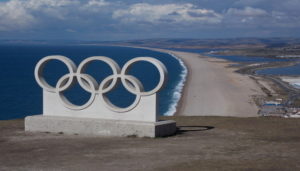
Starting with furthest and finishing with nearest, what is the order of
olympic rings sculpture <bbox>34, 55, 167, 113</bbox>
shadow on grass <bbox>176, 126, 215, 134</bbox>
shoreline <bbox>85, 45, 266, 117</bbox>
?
shoreline <bbox>85, 45, 266, 117</bbox> → shadow on grass <bbox>176, 126, 215, 134</bbox> → olympic rings sculpture <bbox>34, 55, 167, 113</bbox>

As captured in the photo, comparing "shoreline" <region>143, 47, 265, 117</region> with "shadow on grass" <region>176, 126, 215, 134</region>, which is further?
"shoreline" <region>143, 47, 265, 117</region>

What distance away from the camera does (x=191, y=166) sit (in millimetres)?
12023

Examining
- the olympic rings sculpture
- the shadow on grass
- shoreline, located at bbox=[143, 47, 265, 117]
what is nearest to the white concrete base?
the olympic rings sculpture

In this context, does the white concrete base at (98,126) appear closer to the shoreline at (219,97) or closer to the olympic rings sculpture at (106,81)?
the olympic rings sculpture at (106,81)

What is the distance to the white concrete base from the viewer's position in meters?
17.2

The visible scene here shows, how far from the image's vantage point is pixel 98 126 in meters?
17.8

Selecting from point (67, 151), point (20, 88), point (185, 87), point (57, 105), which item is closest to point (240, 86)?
point (185, 87)

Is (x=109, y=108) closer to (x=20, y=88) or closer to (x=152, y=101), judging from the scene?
(x=152, y=101)

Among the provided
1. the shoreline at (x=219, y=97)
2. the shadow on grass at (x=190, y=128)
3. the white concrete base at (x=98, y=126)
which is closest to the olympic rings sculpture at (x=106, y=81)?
the white concrete base at (x=98, y=126)

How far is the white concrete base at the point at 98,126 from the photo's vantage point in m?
17.2

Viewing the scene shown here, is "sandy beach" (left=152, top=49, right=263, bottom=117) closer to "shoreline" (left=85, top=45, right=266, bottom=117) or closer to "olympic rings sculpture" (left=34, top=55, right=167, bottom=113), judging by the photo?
"shoreline" (left=85, top=45, right=266, bottom=117)

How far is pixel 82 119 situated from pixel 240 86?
49.5 m

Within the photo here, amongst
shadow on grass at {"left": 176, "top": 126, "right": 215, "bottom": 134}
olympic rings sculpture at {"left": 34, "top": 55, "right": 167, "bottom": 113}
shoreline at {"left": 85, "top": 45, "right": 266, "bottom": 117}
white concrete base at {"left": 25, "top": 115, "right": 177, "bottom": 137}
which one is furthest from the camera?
shoreline at {"left": 85, "top": 45, "right": 266, "bottom": 117}

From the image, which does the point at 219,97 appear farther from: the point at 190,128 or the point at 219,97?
the point at 190,128
